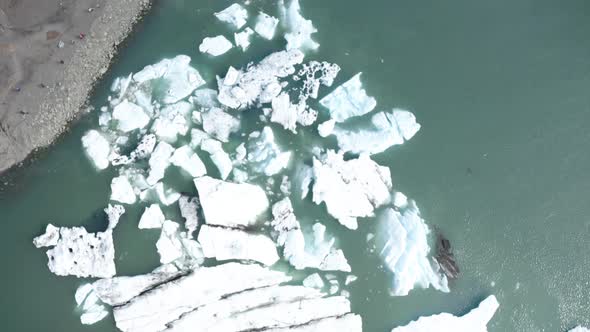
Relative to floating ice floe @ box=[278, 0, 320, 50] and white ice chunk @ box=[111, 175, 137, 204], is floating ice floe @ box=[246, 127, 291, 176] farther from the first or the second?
white ice chunk @ box=[111, 175, 137, 204]

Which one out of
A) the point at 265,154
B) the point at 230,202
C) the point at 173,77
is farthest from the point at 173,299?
the point at 173,77

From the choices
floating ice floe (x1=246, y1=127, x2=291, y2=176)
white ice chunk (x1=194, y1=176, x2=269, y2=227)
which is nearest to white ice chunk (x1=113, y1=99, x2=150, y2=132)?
white ice chunk (x1=194, y1=176, x2=269, y2=227)

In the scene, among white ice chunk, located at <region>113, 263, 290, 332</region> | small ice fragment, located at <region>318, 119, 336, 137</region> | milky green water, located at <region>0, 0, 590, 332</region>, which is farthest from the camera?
small ice fragment, located at <region>318, 119, 336, 137</region>

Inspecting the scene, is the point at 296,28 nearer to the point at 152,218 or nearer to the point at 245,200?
the point at 245,200

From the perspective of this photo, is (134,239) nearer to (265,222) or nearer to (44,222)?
(44,222)

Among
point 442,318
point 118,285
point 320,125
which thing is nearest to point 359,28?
point 320,125

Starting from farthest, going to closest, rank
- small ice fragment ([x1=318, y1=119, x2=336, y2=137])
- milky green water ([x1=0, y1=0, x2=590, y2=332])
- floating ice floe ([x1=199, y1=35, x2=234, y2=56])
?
1. floating ice floe ([x1=199, y1=35, x2=234, y2=56])
2. small ice fragment ([x1=318, y1=119, x2=336, y2=137])
3. milky green water ([x1=0, y1=0, x2=590, y2=332])
